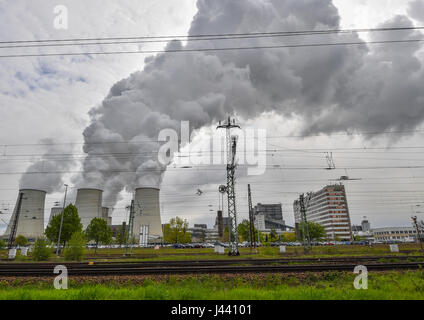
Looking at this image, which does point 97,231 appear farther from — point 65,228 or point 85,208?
point 65,228

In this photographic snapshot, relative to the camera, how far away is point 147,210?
166 feet

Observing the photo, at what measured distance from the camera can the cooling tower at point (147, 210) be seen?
160 ft

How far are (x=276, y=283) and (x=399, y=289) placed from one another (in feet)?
12.4

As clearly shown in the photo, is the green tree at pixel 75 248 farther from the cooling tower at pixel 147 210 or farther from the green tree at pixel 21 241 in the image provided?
the green tree at pixel 21 241

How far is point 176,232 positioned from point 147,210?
59.5 feet

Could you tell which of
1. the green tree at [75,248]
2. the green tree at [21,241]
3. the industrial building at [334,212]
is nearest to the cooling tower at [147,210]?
the green tree at [75,248]

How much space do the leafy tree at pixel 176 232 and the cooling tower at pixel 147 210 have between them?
354 inches

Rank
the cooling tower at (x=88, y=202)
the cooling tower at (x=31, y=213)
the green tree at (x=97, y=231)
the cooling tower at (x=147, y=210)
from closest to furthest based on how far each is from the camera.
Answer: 1. the green tree at (x=97, y=231)
2. the cooling tower at (x=147, y=210)
3. the cooling tower at (x=88, y=202)
4. the cooling tower at (x=31, y=213)

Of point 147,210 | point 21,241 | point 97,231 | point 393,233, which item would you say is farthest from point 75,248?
point 393,233

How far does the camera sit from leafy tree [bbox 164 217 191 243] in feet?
215

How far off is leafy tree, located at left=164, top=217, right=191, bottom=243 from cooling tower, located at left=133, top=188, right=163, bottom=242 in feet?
29.5
